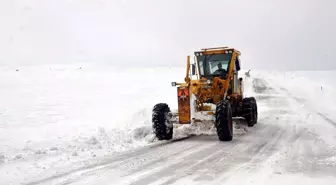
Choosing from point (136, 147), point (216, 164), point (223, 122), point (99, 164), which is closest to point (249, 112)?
point (223, 122)

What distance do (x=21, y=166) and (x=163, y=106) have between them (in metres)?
4.16

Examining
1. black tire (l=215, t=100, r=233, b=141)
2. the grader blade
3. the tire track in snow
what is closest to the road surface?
the tire track in snow

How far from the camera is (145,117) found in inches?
496

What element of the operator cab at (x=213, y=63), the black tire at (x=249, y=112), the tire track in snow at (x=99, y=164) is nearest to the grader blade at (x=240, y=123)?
the black tire at (x=249, y=112)

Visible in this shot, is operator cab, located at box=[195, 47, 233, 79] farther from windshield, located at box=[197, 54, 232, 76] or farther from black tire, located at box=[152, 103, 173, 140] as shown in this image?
black tire, located at box=[152, 103, 173, 140]

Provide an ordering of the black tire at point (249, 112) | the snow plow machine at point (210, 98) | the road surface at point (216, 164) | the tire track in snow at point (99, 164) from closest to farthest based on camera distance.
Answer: the road surface at point (216, 164) < the tire track in snow at point (99, 164) < the snow plow machine at point (210, 98) < the black tire at point (249, 112)

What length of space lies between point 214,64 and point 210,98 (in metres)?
1.19

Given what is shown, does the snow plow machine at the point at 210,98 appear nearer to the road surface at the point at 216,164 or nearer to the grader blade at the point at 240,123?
the grader blade at the point at 240,123

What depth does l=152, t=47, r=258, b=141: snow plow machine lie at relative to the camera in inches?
347

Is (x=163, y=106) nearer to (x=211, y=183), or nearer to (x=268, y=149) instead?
(x=268, y=149)

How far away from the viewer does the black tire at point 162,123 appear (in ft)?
29.7

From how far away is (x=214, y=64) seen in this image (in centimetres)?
1073

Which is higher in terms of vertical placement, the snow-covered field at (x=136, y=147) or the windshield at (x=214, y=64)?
the windshield at (x=214, y=64)

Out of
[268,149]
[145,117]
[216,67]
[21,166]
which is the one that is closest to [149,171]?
[21,166]
